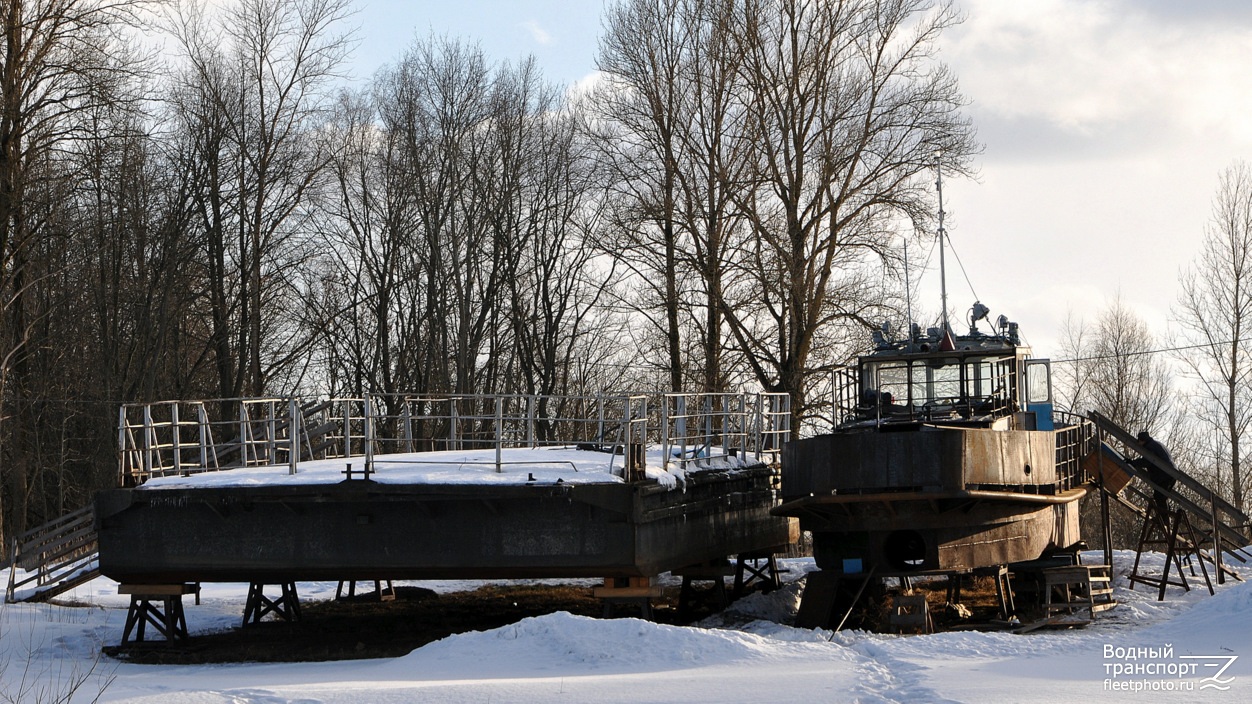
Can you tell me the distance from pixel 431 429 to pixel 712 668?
31820 mm

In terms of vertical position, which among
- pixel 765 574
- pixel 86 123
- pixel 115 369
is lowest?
pixel 765 574

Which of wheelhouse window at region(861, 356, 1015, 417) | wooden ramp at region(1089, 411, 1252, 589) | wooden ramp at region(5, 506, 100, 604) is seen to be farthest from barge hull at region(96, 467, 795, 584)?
wooden ramp at region(1089, 411, 1252, 589)

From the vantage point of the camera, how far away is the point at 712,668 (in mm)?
12727

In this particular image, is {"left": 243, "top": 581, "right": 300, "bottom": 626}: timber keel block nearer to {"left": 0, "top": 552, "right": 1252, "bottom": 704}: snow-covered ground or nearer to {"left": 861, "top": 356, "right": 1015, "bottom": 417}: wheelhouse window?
{"left": 0, "top": 552, "right": 1252, "bottom": 704}: snow-covered ground

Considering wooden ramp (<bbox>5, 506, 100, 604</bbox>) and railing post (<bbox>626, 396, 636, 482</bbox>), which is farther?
wooden ramp (<bbox>5, 506, 100, 604</bbox>)

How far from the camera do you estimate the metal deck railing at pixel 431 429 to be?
55.8 feet

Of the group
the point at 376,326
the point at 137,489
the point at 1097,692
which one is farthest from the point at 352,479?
the point at 376,326

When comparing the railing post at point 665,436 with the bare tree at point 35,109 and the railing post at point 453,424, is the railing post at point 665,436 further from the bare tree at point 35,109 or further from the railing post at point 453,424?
the bare tree at point 35,109

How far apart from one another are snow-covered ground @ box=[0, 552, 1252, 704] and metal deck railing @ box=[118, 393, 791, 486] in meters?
2.65

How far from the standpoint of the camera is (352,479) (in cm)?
1595

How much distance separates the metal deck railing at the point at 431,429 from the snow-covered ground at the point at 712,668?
8.71 feet

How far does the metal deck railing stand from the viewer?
17000mm

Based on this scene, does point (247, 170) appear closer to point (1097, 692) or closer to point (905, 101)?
point (905, 101)

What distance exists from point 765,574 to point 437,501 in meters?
11.2
